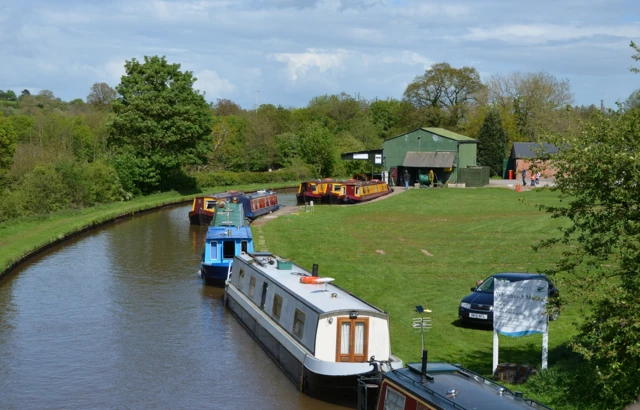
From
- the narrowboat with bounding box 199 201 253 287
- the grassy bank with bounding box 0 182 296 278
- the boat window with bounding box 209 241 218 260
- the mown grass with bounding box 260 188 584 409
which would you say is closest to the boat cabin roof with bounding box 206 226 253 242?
the narrowboat with bounding box 199 201 253 287

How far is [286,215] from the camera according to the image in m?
48.8

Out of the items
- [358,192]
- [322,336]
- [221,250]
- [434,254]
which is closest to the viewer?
[322,336]

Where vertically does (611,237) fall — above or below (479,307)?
above

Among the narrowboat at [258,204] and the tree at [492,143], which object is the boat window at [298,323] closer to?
the narrowboat at [258,204]

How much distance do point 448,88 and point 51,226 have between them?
6902 cm

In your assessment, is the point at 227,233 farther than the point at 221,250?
Yes

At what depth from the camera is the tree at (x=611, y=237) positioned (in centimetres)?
1130

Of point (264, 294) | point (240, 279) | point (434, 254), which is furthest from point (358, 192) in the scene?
point (264, 294)

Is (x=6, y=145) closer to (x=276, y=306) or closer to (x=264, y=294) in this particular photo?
(x=264, y=294)

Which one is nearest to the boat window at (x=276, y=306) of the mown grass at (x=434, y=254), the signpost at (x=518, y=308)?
the mown grass at (x=434, y=254)

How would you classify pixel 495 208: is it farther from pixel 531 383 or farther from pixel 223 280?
pixel 531 383

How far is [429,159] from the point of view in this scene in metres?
66.8

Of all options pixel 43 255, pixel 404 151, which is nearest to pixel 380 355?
pixel 43 255

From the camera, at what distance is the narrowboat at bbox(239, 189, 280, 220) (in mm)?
48688
